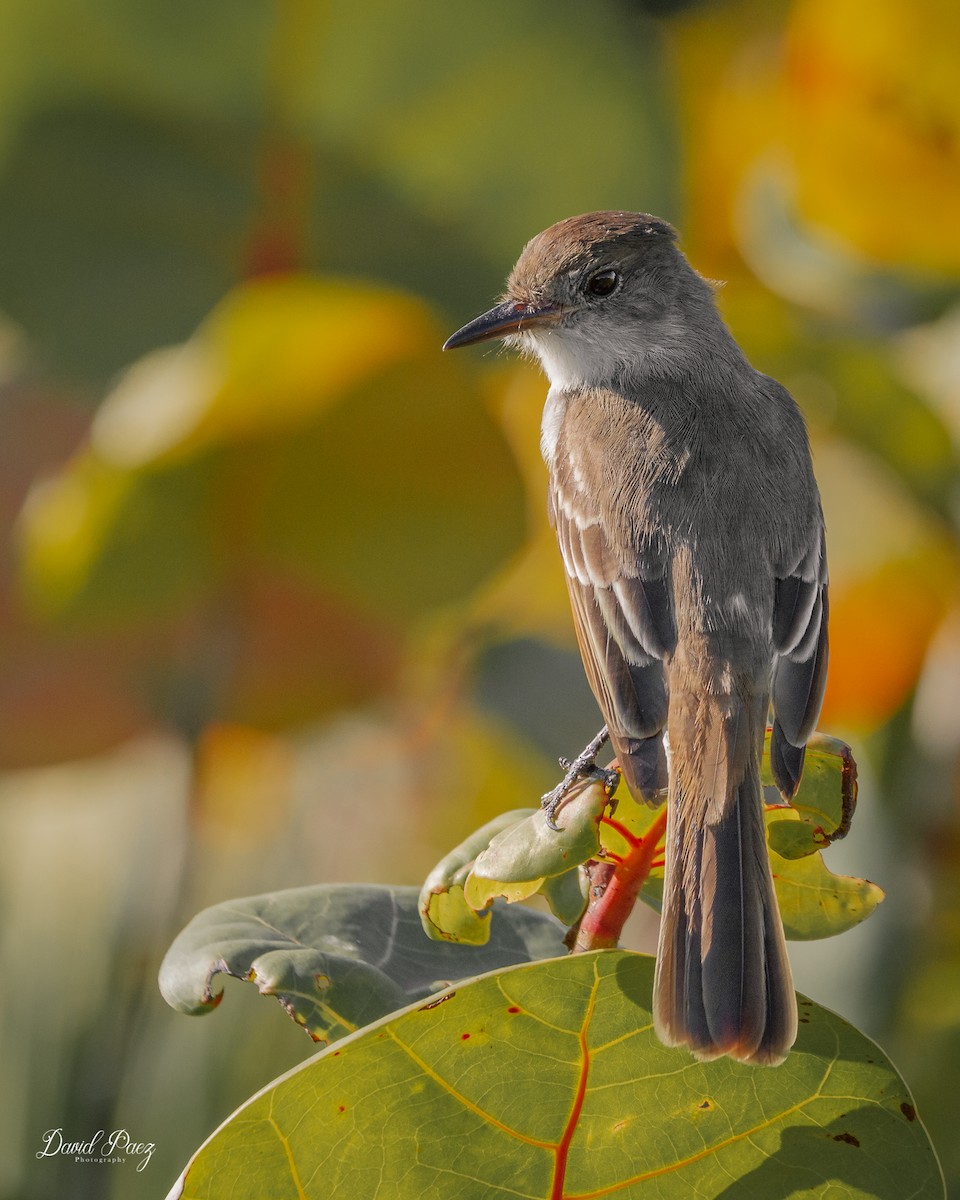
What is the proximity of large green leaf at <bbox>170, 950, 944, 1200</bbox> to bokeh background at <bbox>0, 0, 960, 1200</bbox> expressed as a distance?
1.24 m

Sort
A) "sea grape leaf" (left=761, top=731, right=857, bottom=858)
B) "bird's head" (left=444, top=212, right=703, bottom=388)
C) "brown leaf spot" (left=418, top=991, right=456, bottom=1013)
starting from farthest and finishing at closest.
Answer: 1. "bird's head" (left=444, top=212, right=703, bottom=388)
2. "sea grape leaf" (left=761, top=731, right=857, bottom=858)
3. "brown leaf spot" (left=418, top=991, right=456, bottom=1013)

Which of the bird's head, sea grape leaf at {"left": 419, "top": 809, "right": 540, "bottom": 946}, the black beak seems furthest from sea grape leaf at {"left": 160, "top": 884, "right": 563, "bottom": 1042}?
the bird's head

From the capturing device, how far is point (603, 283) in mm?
2781

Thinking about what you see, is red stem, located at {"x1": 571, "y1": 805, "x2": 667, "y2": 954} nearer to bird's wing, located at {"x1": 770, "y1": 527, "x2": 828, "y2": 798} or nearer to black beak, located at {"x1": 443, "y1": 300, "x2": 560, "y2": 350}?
bird's wing, located at {"x1": 770, "y1": 527, "x2": 828, "y2": 798}

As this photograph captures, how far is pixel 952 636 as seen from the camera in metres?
3.19

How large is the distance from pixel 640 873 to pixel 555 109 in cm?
253

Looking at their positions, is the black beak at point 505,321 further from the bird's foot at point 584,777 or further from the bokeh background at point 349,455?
the bird's foot at point 584,777

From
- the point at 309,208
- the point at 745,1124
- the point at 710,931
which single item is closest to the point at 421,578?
the point at 309,208

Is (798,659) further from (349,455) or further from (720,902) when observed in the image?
(349,455)

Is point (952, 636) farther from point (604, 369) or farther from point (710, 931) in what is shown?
point (710, 931)

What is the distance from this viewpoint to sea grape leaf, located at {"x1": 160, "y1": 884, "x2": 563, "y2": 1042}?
1.50 metres

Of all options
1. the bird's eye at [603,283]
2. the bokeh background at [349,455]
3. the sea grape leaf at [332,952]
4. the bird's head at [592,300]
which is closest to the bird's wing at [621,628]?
the sea grape leaf at [332,952]
